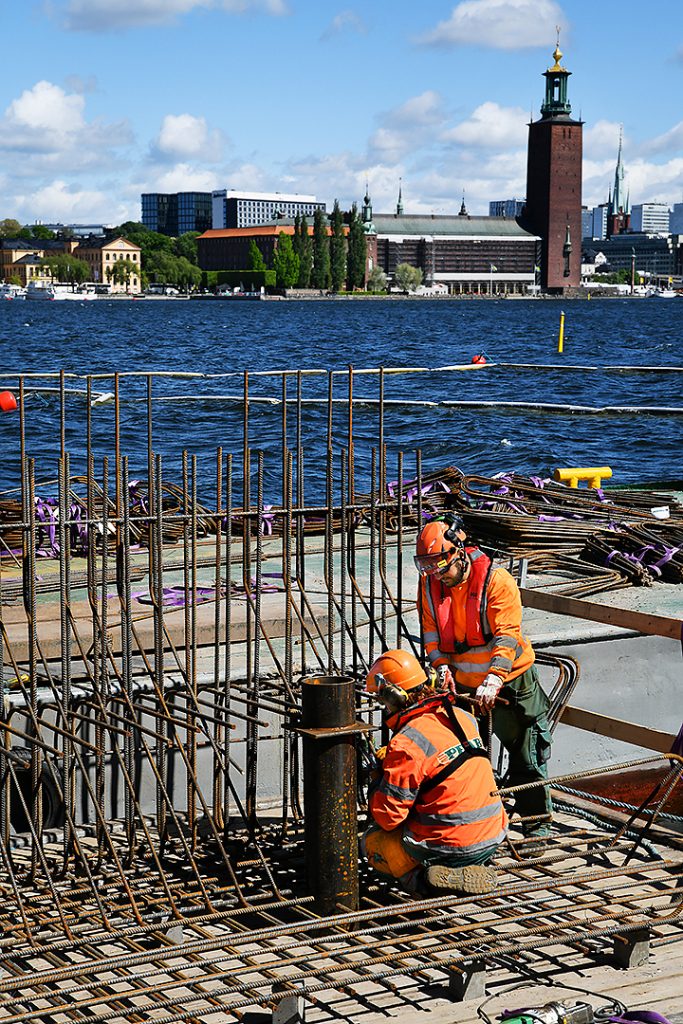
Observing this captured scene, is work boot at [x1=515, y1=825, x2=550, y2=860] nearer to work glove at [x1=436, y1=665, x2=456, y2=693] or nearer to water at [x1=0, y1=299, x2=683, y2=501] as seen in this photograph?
work glove at [x1=436, y1=665, x2=456, y2=693]

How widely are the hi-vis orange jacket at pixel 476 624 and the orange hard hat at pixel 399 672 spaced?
3.32 ft

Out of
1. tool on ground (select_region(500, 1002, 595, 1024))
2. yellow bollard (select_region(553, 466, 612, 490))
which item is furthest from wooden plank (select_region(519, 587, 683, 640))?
yellow bollard (select_region(553, 466, 612, 490))

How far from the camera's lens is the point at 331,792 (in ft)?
24.1

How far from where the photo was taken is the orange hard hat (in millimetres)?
6973

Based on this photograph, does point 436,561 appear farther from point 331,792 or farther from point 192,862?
point 192,862

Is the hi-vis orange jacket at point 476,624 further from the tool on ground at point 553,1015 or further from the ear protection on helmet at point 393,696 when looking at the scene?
the tool on ground at point 553,1015

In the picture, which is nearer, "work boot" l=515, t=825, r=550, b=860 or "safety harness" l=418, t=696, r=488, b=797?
"safety harness" l=418, t=696, r=488, b=797

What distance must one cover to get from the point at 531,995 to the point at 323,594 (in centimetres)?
600

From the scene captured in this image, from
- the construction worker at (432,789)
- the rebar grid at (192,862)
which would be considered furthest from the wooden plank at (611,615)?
the construction worker at (432,789)

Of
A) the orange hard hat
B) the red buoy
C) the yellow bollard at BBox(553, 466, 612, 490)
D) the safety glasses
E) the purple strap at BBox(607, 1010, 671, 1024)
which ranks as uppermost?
the red buoy

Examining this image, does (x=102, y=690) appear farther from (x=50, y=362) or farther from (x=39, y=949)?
(x=50, y=362)

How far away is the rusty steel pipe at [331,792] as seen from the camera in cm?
729

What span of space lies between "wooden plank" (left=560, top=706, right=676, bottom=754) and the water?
8.71 metres

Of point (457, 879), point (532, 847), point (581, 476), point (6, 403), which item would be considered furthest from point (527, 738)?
point (581, 476)
